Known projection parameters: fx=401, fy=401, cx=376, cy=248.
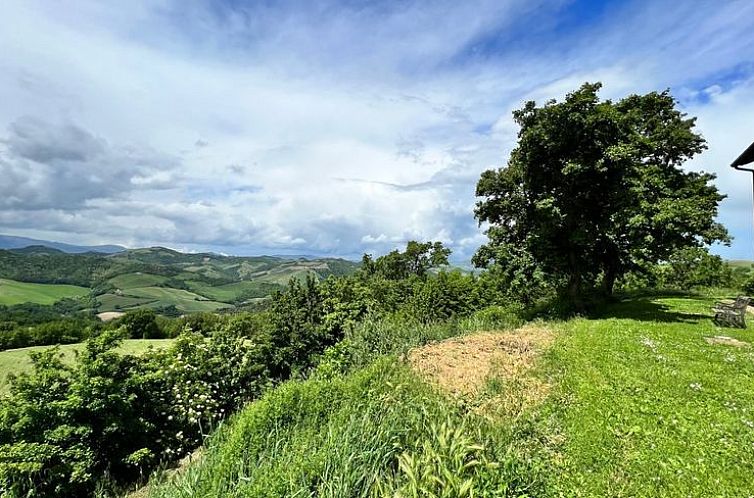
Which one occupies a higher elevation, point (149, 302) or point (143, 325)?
point (143, 325)

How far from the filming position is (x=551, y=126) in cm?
1745

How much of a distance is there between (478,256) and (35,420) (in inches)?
727

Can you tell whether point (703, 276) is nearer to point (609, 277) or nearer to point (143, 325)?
point (609, 277)

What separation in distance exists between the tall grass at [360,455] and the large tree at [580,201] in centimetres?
1329

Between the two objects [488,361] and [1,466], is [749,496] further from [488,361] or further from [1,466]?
[1,466]

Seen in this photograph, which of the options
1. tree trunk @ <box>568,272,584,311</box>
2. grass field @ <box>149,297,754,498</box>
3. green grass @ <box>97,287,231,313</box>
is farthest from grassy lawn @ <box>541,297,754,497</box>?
green grass @ <box>97,287,231,313</box>

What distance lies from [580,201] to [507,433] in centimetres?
1500

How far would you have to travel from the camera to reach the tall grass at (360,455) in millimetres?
5059

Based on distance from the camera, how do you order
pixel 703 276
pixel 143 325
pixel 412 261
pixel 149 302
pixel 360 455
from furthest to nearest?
pixel 149 302
pixel 143 325
pixel 412 261
pixel 703 276
pixel 360 455

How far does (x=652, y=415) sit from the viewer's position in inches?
296

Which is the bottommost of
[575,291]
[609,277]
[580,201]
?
[575,291]

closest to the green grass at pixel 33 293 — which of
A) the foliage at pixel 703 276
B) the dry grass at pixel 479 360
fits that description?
the dry grass at pixel 479 360

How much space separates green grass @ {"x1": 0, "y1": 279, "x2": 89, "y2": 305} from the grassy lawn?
607 ft

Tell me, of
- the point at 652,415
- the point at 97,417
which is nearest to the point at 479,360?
the point at 652,415
